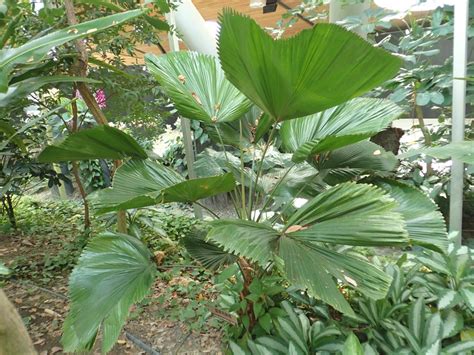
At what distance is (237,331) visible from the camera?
45.6 inches

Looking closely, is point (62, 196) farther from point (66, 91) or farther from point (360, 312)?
point (360, 312)

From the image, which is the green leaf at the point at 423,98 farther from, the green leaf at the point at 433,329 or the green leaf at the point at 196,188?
the green leaf at the point at 196,188

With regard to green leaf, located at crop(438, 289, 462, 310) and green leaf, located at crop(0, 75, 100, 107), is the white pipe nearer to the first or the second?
green leaf, located at crop(0, 75, 100, 107)

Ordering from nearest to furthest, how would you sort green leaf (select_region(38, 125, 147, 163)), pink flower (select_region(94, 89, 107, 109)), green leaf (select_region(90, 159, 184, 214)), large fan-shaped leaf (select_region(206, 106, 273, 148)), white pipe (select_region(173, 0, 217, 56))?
green leaf (select_region(90, 159, 184, 214)) < green leaf (select_region(38, 125, 147, 163)) < large fan-shaped leaf (select_region(206, 106, 273, 148)) < pink flower (select_region(94, 89, 107, 109)) < white pipe (select_region(173, 0, 217, 56))

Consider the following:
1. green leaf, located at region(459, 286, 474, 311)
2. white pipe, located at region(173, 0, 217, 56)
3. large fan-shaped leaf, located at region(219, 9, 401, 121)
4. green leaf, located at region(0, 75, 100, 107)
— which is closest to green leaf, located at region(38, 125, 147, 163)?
green leaf, located at region(0, 75, 100, 107)

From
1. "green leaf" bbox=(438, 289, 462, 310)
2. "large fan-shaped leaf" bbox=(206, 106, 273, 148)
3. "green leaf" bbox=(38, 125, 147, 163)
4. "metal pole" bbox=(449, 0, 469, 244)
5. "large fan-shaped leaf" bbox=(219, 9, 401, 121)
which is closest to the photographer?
"large fan-shaped leaf" bbox=(219, 9, 401, 121)

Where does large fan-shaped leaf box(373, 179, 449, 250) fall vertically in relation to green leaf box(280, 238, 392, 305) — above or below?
below

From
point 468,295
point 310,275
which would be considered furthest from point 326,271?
point 468,295

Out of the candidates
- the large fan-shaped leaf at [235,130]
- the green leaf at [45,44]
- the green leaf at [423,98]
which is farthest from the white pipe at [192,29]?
the green leaf at [45,44]

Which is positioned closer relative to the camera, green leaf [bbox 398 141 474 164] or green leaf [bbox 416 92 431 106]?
green leaf [bbox 398 141 474 164]

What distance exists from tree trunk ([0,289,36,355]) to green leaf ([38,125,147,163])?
57 cm

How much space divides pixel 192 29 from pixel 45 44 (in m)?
1.63

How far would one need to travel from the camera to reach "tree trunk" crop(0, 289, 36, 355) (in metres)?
0.43

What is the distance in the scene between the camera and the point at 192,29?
2.26 metres
